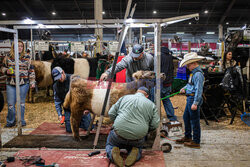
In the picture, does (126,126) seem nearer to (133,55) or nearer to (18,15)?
(133,55)

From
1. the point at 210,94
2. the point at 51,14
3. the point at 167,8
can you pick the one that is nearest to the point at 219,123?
the point at 210,94

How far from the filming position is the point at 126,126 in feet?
10.0

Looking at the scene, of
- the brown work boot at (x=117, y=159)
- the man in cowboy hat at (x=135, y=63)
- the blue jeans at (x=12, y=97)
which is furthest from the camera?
the blue jeans at (x=12, y=97)

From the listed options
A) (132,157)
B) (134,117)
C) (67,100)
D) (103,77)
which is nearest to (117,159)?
(132,157)

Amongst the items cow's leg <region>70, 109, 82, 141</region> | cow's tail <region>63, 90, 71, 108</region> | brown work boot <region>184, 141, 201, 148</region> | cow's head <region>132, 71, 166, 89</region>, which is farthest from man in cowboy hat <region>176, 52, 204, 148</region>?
cow's tail <region>63, 90, 71, 108</region>

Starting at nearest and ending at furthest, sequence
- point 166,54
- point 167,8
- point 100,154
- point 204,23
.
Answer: point 100,154, point 166,54, point 167,8, point 204,23

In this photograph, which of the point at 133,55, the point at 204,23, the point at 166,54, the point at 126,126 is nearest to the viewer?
the point at 126,126

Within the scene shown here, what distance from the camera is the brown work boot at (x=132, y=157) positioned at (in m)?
3.05

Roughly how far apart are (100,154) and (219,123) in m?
3.46

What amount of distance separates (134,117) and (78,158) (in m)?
1.12

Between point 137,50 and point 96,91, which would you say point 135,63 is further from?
point 96,91

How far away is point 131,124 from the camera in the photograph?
305 centimetres

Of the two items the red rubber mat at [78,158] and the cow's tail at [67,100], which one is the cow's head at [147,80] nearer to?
the red rubber mat at [78,158]

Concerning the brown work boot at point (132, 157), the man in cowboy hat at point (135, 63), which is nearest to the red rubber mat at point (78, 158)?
the brown work boot at point (132, 157)
